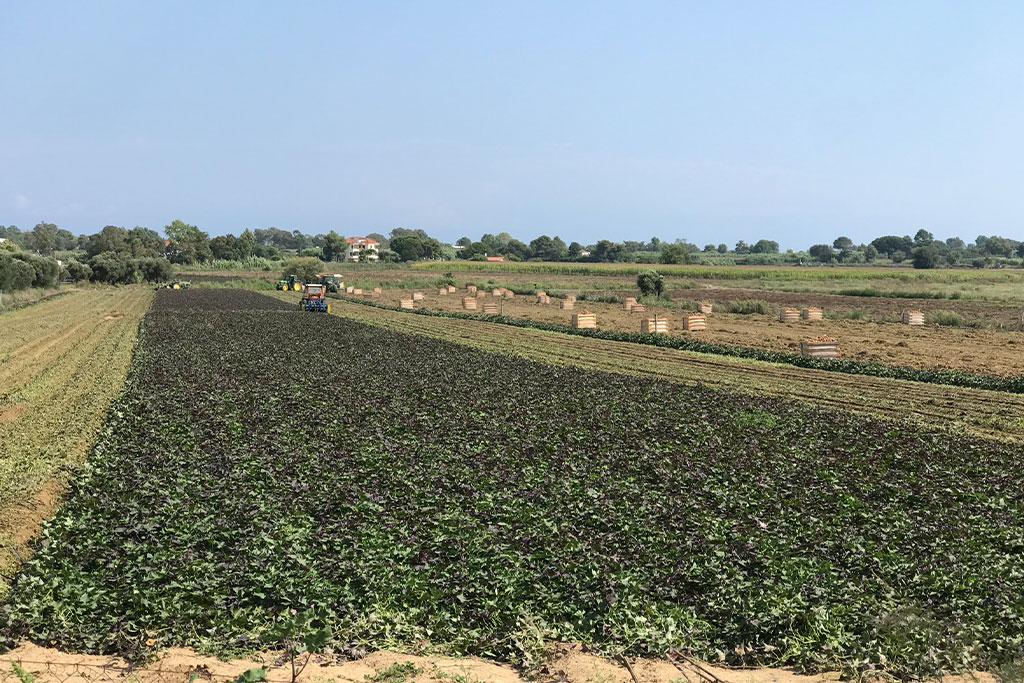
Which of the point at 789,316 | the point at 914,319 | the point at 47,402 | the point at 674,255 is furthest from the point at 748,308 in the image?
the point at 674,255

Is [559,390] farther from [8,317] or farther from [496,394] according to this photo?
[8,317]

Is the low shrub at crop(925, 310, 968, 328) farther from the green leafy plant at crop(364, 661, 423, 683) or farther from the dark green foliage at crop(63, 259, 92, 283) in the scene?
the dark green foliage at crop(63, 259, 92, 283)

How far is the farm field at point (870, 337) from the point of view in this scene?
3014 cm

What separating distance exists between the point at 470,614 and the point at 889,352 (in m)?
28.3

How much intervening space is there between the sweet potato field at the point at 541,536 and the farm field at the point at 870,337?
13.2m

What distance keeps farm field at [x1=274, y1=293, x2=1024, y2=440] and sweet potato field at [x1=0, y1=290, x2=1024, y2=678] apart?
2.12 m

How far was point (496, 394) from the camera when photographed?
21797mm

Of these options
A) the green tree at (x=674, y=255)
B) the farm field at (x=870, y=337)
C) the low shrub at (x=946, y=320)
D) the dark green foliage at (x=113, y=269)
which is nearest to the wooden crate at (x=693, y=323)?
the farm field at (x=870, y=337)

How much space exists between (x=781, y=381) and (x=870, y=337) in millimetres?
16100

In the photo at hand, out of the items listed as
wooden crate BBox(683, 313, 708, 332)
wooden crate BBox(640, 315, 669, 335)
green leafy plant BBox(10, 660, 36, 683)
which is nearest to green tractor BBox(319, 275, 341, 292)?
wooden crate BBox(683, 313, 708, 332)

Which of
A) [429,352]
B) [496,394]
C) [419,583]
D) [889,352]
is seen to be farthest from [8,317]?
[419,583]

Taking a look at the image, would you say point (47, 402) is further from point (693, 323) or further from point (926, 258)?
point (926, 258)

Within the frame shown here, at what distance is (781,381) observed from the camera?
82.6 ft

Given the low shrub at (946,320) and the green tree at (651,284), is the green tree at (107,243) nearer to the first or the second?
the green tree at (651,284)
